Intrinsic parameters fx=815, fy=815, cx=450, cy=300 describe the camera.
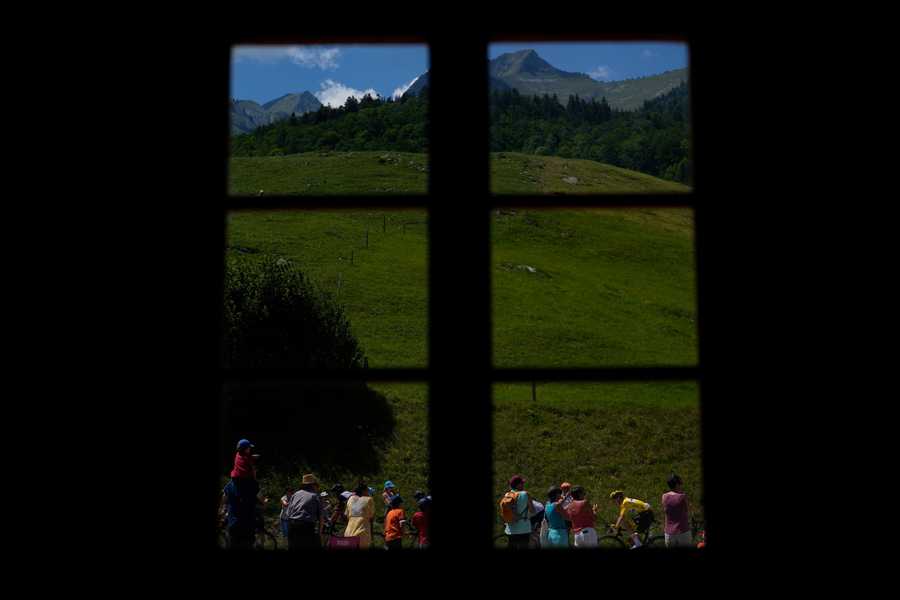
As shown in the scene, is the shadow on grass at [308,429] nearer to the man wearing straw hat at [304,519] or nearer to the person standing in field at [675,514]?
the man wearing straw hat at [304,519]

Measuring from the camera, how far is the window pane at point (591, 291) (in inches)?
1918

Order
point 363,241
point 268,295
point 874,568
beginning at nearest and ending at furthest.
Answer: point 874,568, point 268,295, point 363,241

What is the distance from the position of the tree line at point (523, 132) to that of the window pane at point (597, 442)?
151 ft

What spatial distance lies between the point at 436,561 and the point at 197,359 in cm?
54

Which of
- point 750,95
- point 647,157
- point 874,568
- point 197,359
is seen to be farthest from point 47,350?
point 647,157

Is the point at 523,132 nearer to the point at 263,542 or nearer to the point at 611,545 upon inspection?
the point at 263,542

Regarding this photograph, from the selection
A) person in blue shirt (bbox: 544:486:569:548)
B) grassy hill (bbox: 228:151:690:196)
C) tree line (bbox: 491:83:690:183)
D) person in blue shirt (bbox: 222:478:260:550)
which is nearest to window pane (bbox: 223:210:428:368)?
grassy hill (bbox: 228:151:690:196)

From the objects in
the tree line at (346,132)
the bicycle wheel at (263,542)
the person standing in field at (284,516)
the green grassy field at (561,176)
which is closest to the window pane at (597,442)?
the bicycle wheel at (263,542)

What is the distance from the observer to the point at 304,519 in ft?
30.6

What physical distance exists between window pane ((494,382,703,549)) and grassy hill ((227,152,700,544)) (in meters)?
0.08

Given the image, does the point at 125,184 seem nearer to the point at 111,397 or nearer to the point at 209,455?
the point at 111,397

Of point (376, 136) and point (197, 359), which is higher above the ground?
point (376, 136)

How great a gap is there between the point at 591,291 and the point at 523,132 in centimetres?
4738

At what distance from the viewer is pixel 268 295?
96.8 ft
